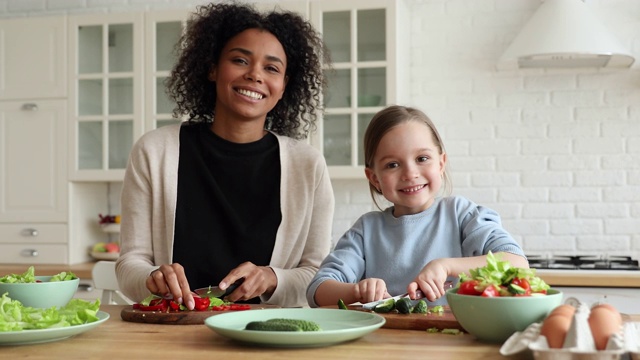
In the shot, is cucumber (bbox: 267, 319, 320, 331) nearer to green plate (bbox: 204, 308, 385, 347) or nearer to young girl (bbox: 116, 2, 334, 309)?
green plate (bbox: 204, 308, 385, 347)

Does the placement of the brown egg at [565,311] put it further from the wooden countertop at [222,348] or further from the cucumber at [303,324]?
the cucumber at [303,324]

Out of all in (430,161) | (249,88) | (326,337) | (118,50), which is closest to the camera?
(326,337)

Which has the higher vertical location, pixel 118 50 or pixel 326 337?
pixel 118 50

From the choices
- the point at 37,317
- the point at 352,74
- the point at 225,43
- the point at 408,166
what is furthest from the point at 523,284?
the point at 352,74

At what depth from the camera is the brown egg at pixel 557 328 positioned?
0.99 m

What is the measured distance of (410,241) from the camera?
1.82m

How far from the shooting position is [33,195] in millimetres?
4219

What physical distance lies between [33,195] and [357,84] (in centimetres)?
184

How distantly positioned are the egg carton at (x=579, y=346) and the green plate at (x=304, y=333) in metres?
0.24

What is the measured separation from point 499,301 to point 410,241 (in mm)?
696

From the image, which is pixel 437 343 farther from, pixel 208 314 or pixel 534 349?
pixel 208 314

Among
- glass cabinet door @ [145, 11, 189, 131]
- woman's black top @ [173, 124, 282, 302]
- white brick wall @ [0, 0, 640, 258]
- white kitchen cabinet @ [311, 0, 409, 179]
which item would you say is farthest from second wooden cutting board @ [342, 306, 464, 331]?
glass cabinet door @ [145, 11, 189, 131]

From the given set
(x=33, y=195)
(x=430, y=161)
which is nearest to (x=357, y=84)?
(x=33, y=195)

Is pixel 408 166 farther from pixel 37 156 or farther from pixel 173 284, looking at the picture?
pixel 37 156
